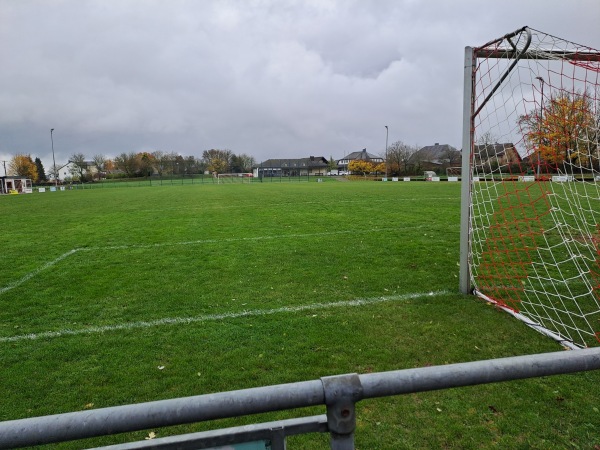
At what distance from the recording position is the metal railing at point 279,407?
102 centimetres

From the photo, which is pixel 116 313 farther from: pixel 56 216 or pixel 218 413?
pixel 56 216

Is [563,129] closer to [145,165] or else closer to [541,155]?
[541,155]

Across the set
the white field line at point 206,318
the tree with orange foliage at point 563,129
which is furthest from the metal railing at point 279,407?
the tree with orange foliage at point 563,129

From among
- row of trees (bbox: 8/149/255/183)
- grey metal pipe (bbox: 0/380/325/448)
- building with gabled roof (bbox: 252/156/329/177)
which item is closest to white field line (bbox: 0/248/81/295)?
grey metal pipe (bbox: 0/380/325/448)

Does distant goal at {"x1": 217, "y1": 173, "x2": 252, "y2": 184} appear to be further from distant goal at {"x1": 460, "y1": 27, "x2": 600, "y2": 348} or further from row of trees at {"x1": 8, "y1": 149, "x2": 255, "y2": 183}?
distant goal at {"x1": 460, "y1": 27, "x2": 600, "y2": 348}

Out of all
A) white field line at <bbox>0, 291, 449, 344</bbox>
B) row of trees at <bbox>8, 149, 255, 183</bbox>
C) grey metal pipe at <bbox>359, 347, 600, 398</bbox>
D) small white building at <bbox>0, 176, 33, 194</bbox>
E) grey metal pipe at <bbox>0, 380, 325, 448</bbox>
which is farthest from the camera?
row of trees at <bbox>8, 149, 255, 183</bbox>

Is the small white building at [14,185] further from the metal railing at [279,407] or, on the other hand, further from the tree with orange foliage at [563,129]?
the metal railing at [279,407]

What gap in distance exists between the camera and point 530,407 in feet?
9.65

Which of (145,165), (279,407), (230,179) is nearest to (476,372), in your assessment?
(279,407)

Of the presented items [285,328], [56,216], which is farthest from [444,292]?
[56,216]

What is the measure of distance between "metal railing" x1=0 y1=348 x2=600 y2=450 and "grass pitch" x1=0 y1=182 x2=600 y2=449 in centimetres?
170

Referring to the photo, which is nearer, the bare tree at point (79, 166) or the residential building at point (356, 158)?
the bare tree at point (79, 166)

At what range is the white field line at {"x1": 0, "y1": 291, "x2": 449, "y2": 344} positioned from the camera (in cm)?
448

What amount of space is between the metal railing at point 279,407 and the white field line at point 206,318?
376 cm
